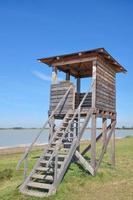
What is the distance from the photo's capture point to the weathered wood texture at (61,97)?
13.2 meters

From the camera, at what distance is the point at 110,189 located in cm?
1029

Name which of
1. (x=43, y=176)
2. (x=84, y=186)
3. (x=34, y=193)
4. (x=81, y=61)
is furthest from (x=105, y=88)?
(x=34, y=193)

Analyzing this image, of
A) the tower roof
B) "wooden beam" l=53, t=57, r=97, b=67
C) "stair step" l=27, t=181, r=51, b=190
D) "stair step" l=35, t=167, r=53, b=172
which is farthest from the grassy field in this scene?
the tower roof

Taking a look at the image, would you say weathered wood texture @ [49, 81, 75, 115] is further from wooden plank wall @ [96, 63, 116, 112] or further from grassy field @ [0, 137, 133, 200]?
grassy field @ [0, 137, 133, 200]

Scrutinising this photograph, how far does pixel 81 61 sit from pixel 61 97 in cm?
222

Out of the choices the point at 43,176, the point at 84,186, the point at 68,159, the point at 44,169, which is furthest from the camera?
the point at 84,186

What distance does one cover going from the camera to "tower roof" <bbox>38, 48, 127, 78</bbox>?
1307 cm

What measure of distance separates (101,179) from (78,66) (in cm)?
710

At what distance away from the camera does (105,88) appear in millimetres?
14305

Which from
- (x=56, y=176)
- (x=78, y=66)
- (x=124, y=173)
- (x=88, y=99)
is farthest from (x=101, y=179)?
(x=78, y=66)

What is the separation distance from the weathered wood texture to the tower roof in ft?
4.12

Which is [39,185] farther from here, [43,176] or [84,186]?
[84,186]

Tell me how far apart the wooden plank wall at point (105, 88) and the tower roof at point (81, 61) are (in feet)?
1.41

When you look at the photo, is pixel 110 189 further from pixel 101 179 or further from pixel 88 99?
pixel 88 99
